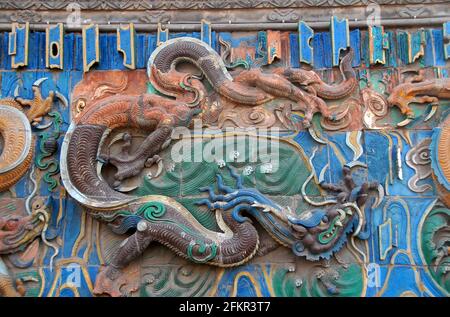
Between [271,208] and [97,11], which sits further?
[97,11]

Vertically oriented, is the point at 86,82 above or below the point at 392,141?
above

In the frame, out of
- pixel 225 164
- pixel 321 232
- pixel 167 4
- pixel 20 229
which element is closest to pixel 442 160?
pixel 321 232

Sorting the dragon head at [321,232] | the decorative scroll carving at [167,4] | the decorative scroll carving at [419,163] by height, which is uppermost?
the decorative scroll carving at [167,4]

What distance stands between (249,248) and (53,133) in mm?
2382

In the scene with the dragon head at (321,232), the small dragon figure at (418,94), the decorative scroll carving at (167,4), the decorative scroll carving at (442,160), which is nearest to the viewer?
the dragon head at (321,232)

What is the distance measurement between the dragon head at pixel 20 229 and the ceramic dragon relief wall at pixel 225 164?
0.05 feet

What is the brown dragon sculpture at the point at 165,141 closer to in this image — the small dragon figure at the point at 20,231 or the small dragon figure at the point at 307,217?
the small dragon figure at the point at 307,217

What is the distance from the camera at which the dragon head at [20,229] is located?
943 cm

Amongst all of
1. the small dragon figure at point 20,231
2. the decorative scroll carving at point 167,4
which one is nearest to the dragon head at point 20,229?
the small dragon figure at point 20,231

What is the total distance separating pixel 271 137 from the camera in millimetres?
9836

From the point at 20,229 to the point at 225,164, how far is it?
2145 millimetres
